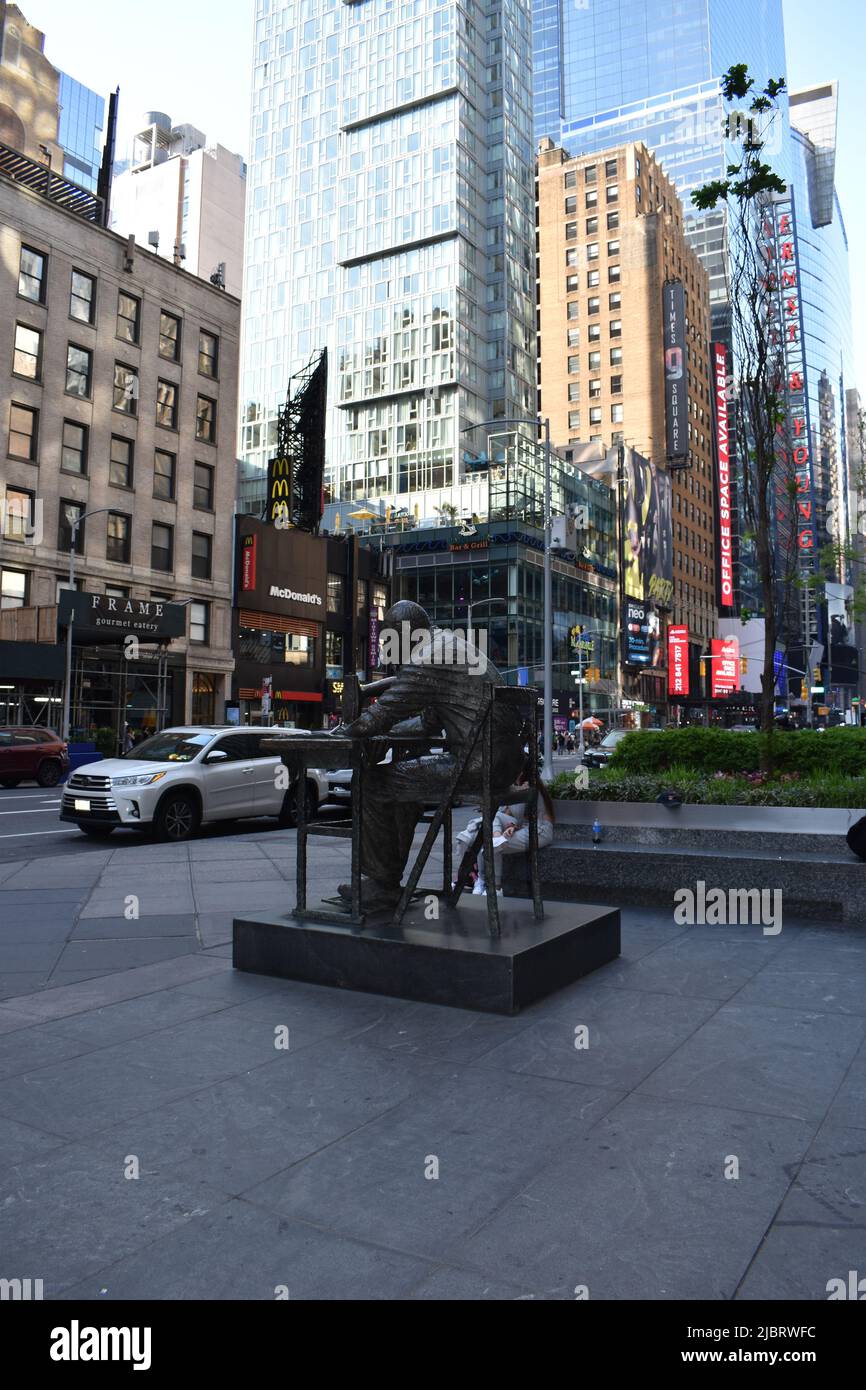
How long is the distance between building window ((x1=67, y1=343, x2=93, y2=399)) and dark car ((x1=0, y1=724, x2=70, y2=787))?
18937 millimetres

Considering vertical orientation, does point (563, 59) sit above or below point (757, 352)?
above

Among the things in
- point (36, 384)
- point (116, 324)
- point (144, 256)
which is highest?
point (144, 256)

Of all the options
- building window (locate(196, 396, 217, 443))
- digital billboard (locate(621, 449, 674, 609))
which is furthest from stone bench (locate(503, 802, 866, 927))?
digital billboard (locate(621, 449, 674, 609))

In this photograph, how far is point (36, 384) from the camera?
37531 millimetres

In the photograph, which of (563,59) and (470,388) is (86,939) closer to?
(470,388)

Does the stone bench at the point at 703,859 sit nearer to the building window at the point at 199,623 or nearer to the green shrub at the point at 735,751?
the green shrub at the point at 735,751

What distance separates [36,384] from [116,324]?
238 inches

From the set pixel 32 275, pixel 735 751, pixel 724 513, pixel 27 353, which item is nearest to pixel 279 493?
pixel 27 353

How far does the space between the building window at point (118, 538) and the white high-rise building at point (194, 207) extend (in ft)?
285

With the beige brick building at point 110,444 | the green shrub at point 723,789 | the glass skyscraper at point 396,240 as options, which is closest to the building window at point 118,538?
the beige brick building at point 110,444

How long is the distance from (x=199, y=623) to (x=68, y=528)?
8487 millimetres

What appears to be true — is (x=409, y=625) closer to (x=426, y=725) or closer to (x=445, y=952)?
(x=426, y=725)

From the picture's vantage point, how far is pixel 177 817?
48.6 feet
